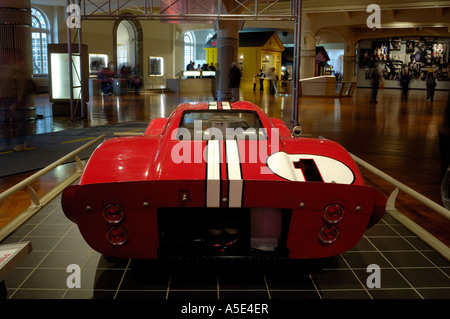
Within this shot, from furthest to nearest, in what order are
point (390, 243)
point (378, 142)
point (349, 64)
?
point (349, 64) → point (378, 142) → point (390, 243)

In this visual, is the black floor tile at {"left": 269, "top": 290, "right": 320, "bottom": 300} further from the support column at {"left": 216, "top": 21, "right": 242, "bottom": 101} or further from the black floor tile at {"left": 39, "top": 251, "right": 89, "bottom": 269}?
the support column at {"left": 216, "top": 21, "right": 242, "bottom": 101}

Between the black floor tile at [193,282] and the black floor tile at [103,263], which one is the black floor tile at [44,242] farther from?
the black floor tile at [193,282]

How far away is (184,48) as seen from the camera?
112ft

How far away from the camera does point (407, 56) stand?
35.9 metres

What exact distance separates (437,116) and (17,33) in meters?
11.9

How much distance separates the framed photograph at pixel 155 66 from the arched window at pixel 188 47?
5.13 m

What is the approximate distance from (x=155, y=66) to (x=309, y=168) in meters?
28.3

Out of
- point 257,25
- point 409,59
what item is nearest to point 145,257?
point 257,25

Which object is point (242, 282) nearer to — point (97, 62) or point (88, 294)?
point (88, 294)

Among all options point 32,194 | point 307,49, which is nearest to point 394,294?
point 32,194

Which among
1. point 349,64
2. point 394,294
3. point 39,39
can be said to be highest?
point 39,39

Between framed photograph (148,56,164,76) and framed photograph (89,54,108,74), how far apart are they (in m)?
4.00

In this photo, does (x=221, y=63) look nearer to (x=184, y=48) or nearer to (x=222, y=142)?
(x=222, y=142)

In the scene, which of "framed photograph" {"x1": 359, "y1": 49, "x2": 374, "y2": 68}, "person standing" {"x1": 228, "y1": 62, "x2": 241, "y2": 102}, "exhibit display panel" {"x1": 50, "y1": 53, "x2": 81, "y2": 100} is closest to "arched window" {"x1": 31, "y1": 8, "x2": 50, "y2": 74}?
"exhibit display panel" {"x1": 50, "y1": 53, "x2": 81, "y2": 100}
